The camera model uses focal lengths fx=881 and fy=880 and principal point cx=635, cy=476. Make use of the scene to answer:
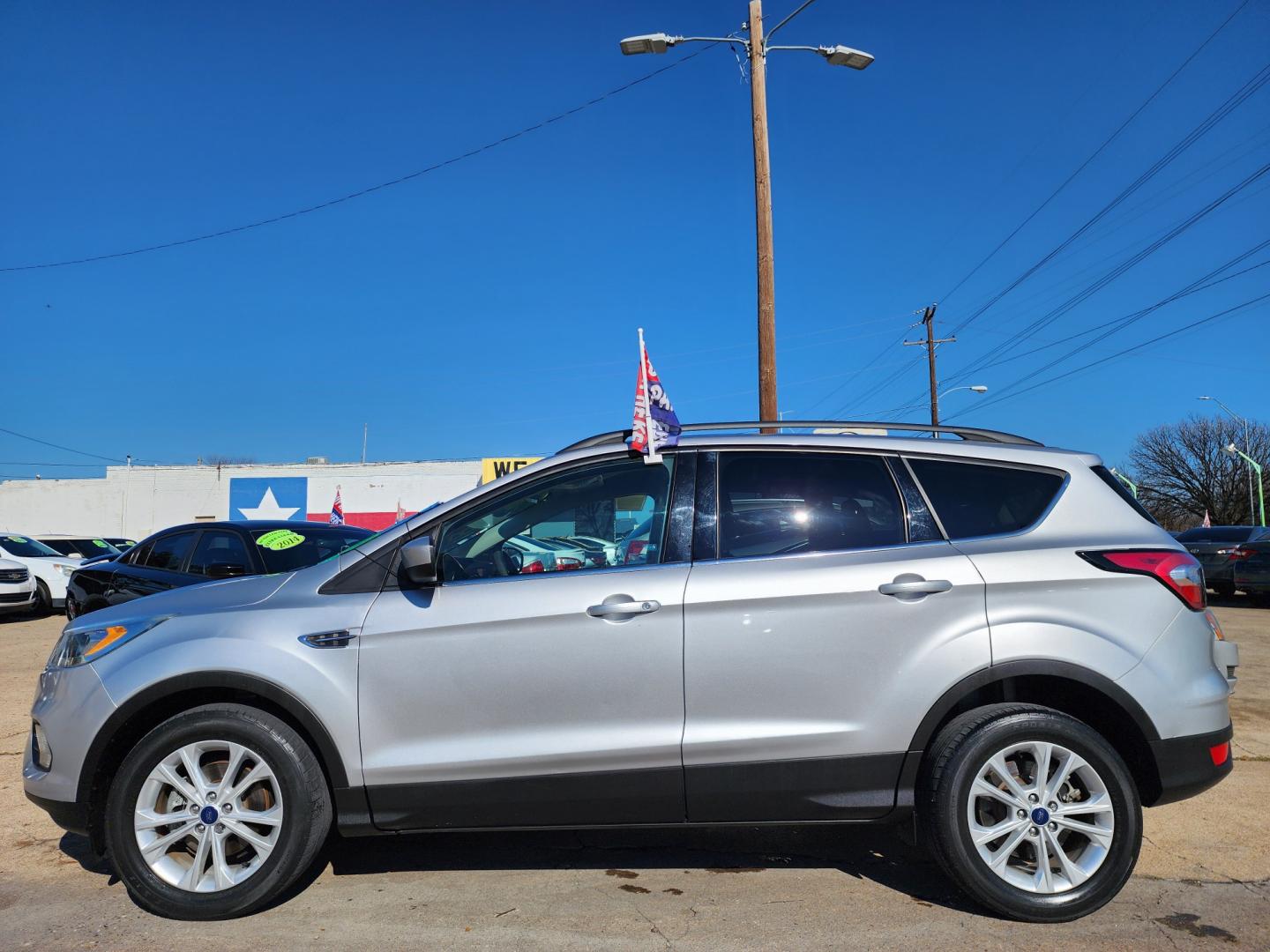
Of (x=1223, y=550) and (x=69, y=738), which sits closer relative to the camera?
(x=69, y=738)

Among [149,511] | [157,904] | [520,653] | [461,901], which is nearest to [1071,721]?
[520,653]

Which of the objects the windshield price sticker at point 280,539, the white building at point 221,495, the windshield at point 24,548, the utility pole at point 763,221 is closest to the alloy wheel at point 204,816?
the windshield price sticker at point 280,539

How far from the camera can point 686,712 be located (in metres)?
3.32

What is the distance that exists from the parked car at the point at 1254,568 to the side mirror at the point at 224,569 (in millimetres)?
15622

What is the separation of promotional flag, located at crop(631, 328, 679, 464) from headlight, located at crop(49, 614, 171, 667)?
2032mm

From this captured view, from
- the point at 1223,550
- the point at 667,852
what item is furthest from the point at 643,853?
the point at 1223,550

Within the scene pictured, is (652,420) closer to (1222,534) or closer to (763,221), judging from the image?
(763,221)

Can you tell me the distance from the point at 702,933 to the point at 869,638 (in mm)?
1243

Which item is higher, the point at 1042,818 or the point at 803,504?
the point at 803,504

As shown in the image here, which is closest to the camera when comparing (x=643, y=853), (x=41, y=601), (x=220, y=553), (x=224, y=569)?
(x=643, y=853)

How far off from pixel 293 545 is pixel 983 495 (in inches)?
240

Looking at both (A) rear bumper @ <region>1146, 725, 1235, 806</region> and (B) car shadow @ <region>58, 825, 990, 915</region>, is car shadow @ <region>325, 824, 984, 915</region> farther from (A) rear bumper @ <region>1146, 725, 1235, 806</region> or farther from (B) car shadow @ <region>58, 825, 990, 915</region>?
(A) rear bumper @ <region>1146, 725, 1235, 806</region>

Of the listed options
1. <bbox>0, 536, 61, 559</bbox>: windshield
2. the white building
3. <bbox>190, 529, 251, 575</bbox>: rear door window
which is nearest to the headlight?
<bbox>190, 529, 251, 575</bbox>: rear door window

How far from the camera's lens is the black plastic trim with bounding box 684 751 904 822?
3318mm
